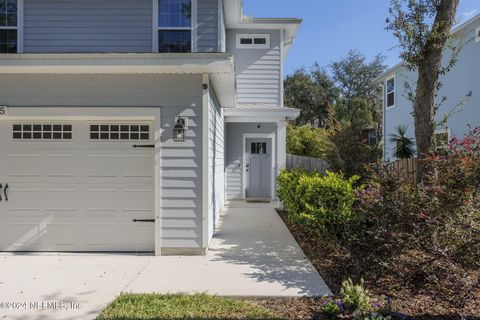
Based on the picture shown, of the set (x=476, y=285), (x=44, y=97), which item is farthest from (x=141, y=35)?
(x=476, y=285)

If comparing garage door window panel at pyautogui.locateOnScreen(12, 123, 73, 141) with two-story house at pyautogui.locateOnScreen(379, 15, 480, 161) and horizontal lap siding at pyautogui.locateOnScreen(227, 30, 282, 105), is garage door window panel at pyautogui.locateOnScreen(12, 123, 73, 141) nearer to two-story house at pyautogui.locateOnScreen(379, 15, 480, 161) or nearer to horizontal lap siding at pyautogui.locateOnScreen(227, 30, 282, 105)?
horizontal lap siding at pyautogui.locateOnScreen(227, 30, 282, 105)

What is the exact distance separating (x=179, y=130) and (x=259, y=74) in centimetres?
702

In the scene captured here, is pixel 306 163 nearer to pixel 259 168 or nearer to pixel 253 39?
pixel 259 168

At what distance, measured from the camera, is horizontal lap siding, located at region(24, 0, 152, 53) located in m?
7.70

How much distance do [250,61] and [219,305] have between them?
9.70 metres

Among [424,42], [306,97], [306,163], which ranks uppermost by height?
[306,97]

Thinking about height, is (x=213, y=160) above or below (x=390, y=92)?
below

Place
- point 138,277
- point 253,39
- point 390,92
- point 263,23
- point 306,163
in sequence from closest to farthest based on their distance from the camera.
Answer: point 138,277 → point 263,23 → point 253,39 → point 306,163 → point 390,92

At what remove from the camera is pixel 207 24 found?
25.6ft

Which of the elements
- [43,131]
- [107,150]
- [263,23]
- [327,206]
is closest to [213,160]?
[107,150]

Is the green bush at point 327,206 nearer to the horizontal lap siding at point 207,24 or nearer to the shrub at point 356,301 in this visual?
the shrub at point 356,301

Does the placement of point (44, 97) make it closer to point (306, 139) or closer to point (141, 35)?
point (141, 35)

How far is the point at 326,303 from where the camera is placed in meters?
3.94

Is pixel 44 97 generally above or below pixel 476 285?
above
